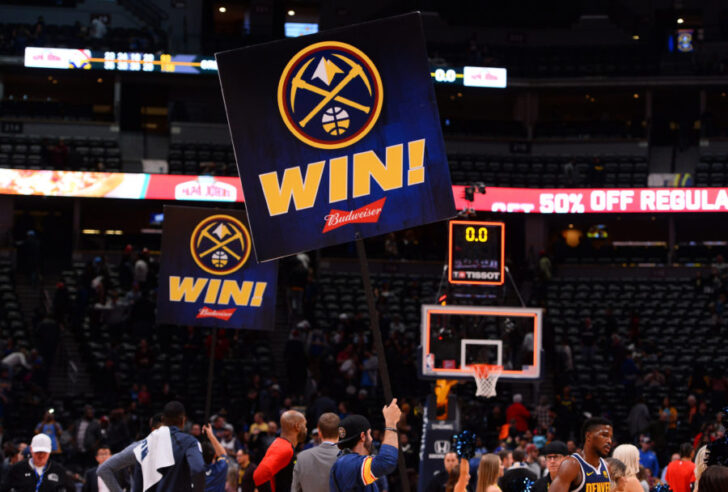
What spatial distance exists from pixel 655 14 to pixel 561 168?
8070 mm

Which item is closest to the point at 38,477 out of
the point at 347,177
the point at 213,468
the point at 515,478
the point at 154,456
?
the point at 213,468

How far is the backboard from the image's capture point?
18859 millimetres

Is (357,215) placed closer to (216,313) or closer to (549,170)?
(216,313)

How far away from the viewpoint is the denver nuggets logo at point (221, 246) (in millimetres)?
13281

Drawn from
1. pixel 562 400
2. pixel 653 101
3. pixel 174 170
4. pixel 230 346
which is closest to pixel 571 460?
pixel 562 400

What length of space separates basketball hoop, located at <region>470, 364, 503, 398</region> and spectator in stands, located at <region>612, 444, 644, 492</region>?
9.71 m

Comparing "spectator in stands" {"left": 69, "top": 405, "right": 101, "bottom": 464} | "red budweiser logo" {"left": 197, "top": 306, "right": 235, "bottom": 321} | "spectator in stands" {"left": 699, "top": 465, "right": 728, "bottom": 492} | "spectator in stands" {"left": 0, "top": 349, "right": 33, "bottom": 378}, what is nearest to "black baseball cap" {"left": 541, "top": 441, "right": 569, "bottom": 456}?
"spectator in stands" {"left": 699, "top": 465, "right": 728, "bottom": 492}

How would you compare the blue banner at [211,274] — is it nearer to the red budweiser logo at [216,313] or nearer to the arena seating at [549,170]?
the red budweiser logo at [216,313]

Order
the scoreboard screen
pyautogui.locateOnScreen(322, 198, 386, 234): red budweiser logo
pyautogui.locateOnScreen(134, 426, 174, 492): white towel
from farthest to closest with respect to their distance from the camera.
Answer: the scoreboard screen < pyautogui.locateOnScreen(134, 426, 174, 492): white towel < pyautogui.locateOnScreen(322, 198, 386, 234): red budweiser logo

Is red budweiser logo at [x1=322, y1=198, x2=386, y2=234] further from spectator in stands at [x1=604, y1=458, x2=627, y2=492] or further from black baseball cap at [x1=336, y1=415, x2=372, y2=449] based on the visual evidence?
spectator in stands at [x1=604, y1=458, x2=627, y2=492]

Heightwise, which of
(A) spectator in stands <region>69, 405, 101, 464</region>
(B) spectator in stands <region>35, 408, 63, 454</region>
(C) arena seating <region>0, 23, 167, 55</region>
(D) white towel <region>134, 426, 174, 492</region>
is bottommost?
(A) spectator in stands <region>69, 405, 101, 464</region>

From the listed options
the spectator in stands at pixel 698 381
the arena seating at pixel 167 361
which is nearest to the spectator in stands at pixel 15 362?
the arena seating at pixel 167 361

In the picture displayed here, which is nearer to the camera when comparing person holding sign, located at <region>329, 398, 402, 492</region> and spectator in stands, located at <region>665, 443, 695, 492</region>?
person holding sign, located at <region>329, 398, 402, 492</region>

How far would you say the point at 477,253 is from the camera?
2173 cm
